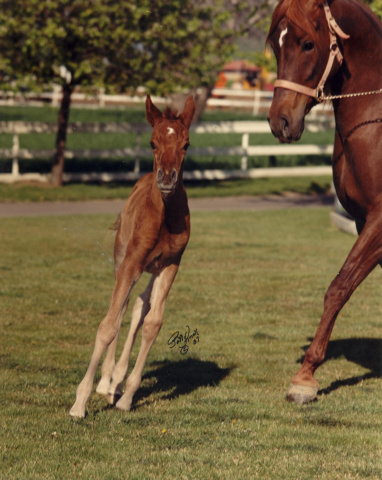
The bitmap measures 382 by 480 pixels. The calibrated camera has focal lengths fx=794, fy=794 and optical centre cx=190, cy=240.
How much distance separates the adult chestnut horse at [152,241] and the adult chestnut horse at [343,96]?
0.86 meters

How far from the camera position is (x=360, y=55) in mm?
6336

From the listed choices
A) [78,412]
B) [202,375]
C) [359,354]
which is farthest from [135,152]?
[78,412]

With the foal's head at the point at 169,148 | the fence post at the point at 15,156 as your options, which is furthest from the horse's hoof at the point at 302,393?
the fence post at the point at 15,156

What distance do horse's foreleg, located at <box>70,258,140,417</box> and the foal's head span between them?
0.73 metres

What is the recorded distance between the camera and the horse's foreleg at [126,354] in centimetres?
633

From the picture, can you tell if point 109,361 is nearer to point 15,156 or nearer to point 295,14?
point 295,14

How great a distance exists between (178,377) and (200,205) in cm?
1281

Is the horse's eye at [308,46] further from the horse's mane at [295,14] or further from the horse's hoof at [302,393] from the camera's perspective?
the horse's hoof at [302,393]

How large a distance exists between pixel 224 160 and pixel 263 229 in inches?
420

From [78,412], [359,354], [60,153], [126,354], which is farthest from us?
[60,153]

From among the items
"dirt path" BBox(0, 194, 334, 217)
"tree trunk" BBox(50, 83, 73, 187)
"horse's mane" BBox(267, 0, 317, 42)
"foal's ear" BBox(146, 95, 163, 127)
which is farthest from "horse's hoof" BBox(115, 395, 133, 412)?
"tree trunk" BBox(50, 83, 73, 187)

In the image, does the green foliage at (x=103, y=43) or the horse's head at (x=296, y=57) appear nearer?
the horse's head at (x=296, y=57)

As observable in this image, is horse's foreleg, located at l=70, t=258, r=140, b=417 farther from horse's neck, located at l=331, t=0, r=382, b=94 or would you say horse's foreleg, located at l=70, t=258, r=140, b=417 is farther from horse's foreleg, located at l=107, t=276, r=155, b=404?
horse's neck, located at l=331, t=0, r=382, b=94
